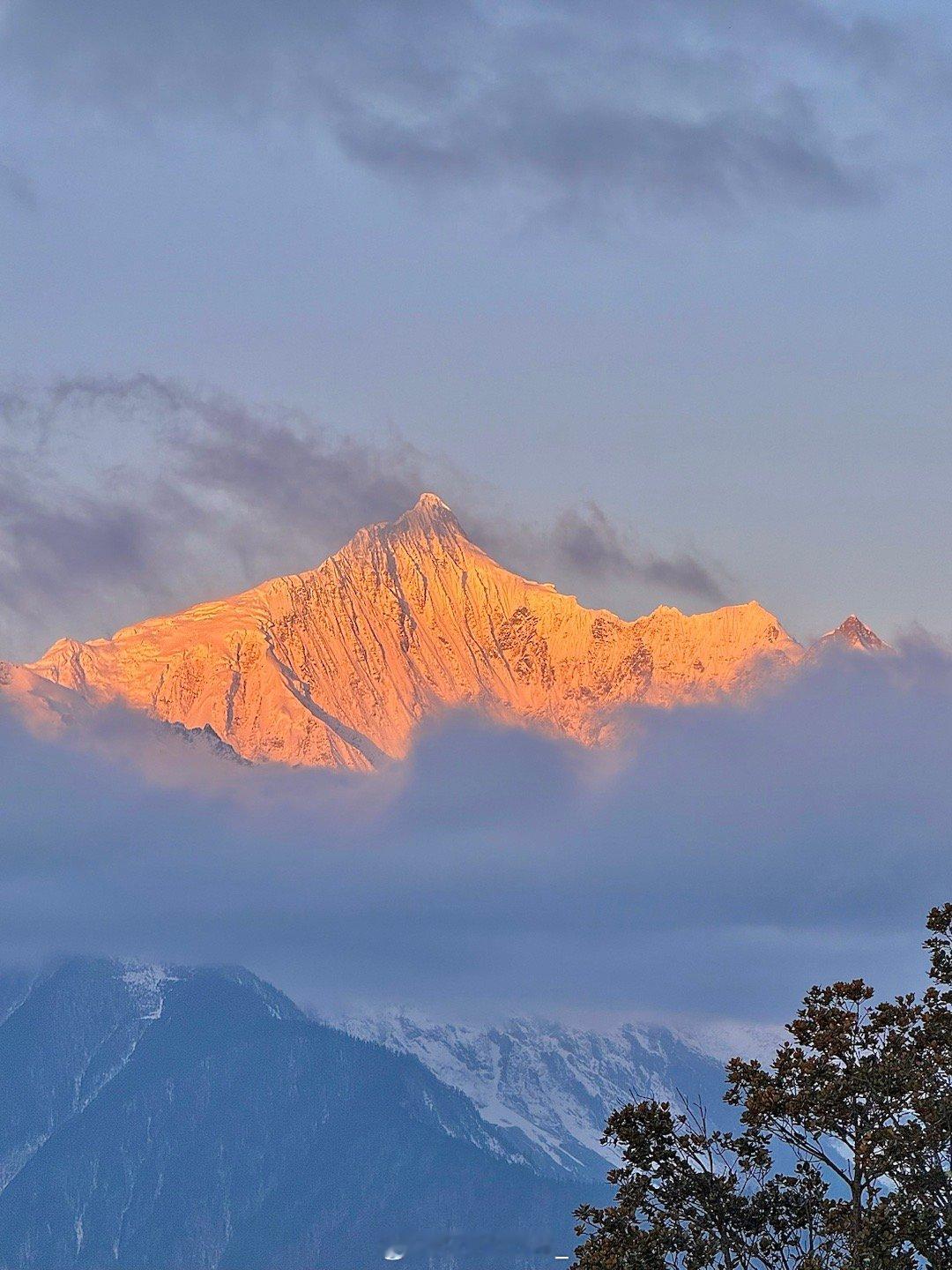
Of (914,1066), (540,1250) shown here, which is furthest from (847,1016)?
(540,1250)

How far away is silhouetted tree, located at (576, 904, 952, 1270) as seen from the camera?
5531 centimetres

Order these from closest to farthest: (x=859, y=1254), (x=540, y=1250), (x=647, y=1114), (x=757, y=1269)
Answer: (x=859, y=1254), (x=647, y=1114), (x=757, y=1269), (x=540, y=1250)

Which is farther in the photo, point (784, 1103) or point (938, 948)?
point (938, 948)

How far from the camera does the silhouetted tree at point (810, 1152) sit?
55312mm

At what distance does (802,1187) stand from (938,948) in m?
7.40

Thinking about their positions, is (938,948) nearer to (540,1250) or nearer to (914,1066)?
(914,1066)

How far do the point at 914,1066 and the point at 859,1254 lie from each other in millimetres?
5662

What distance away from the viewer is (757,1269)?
209 feet

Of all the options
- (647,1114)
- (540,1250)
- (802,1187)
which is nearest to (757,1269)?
(802,1187)

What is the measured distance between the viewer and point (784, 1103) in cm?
5641

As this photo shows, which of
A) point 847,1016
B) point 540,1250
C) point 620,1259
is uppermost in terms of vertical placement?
point 540,1250

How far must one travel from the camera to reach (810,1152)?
53781 millimetres

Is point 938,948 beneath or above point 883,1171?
above

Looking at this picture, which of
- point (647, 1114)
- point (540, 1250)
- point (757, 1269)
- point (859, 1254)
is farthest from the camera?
point (540, 1250)
